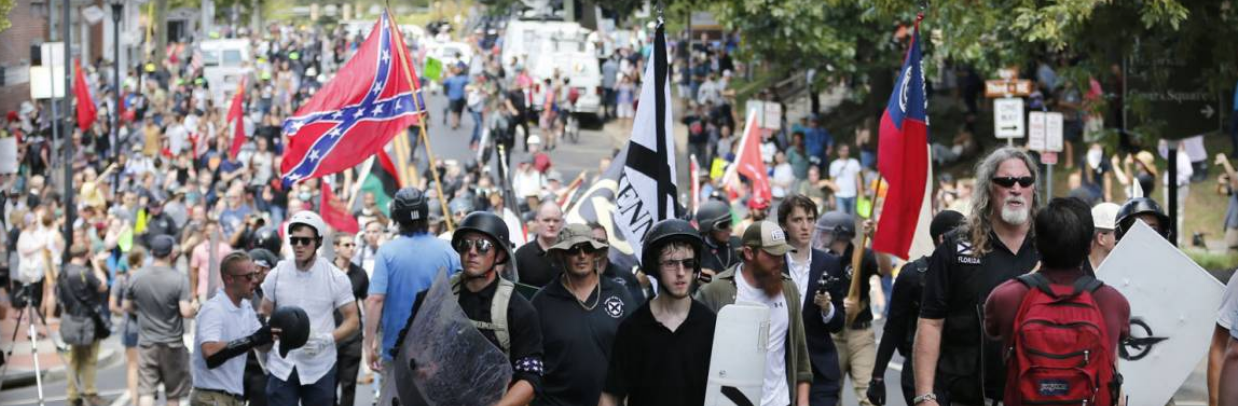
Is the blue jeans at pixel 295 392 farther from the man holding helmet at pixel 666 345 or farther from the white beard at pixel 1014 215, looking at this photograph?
the white beard at pixel 1014 215

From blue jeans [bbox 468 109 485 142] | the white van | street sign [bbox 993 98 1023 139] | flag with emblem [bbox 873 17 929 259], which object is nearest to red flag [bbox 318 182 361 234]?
street sign [bbox 993 98 1023 139]

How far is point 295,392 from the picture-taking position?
10375mm

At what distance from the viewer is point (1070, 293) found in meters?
6.07

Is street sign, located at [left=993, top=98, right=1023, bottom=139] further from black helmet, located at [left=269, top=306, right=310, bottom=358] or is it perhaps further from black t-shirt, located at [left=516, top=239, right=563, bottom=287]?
black helmet, located at [left=269, top=306, right=310, bottom=358]

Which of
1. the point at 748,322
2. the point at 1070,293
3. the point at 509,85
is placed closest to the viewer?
the point at 1070,293

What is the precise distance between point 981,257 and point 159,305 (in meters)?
7.18

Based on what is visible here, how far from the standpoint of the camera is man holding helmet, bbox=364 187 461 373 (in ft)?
33.8

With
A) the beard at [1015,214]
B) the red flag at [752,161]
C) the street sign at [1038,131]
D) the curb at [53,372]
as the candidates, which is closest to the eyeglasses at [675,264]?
the beard at [1015,214]

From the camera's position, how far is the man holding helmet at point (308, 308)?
33.8ft

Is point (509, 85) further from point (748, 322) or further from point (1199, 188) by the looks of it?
point (748, 322)

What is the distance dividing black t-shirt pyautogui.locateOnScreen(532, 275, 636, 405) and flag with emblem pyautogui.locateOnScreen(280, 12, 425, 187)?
21.1 ft

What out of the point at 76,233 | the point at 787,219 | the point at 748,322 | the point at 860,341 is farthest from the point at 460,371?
the point at 76,233

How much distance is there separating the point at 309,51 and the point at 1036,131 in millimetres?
44702

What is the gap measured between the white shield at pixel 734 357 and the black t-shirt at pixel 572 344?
88 cm
